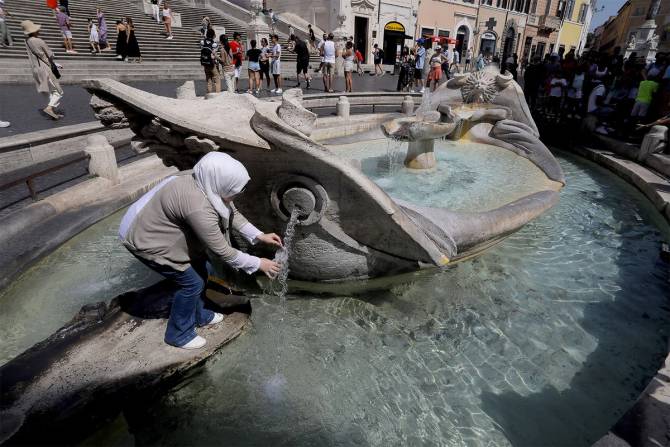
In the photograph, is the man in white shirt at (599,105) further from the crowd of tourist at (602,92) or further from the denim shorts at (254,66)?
the denim shorts at (254,66)

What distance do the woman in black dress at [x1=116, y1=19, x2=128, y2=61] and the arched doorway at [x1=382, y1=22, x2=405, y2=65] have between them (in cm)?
2031

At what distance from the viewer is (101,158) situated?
4617mm

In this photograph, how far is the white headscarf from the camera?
6.46ft

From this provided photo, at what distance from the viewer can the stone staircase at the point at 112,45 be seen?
1281 cm

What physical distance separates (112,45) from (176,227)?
59.9 feet

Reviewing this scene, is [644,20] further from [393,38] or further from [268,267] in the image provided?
[268,267]

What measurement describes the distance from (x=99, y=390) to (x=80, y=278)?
5.39 ft

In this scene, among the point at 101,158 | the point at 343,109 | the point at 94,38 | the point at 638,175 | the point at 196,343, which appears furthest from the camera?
the point at 94,38

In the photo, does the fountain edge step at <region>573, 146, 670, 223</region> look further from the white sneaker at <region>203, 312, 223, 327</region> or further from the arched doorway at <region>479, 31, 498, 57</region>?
the arched doorway at <region>479, 31, 498, 57</region>

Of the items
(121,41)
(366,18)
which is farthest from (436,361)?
(366,18)

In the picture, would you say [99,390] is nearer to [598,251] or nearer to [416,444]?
[416,444]

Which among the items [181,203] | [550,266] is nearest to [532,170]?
[550,266]

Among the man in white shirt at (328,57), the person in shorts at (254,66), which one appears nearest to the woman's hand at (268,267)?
the person in shorts at (254,66)

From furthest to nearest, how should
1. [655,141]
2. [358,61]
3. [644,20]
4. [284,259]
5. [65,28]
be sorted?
[644,20] < [358,61] < [65,28] < [655,141] < [284,259]
